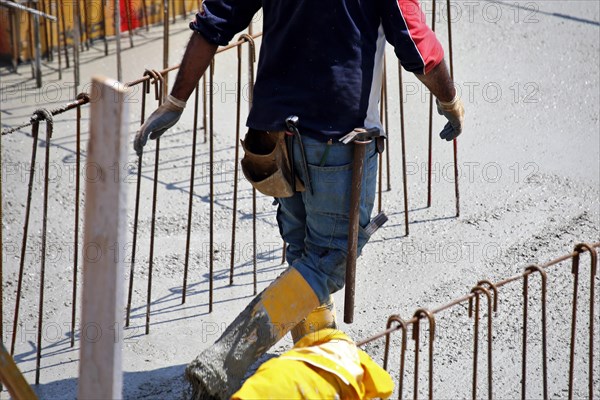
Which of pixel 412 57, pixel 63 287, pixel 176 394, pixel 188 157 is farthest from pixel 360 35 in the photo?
pixel 188 157

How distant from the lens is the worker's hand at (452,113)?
4.34 meters

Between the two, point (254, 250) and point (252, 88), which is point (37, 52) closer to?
point (252, 88)

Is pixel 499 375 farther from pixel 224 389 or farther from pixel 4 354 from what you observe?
pixel 4 354

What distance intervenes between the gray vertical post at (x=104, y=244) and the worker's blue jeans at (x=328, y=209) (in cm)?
160

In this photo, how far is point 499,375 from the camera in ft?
15.3

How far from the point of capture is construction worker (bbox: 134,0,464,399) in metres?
3.97

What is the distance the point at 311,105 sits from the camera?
4062 mm

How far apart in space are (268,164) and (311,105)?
34cm

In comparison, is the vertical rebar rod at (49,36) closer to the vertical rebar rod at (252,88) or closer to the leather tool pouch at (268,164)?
the vertical rebar rod at (252,88)

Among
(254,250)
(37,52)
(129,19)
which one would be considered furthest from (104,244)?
(129,19)

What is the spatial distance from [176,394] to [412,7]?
1969 millimetres

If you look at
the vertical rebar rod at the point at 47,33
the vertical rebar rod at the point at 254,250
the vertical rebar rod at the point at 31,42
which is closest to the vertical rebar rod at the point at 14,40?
the vertical rebar rod at the point at 31,42

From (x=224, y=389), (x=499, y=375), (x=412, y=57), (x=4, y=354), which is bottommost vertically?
(x=499, y=375)

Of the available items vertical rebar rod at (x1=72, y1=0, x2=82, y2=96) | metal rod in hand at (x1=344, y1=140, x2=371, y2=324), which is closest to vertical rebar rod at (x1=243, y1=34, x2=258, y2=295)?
metal rod in hand at (x1=344, y1=140, x2=371, y2=324)
